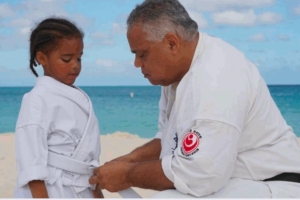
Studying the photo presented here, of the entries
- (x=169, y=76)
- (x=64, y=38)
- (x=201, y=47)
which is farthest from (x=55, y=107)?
(x=201, y=47)

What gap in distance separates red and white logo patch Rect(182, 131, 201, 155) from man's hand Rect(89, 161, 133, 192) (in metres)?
0.46

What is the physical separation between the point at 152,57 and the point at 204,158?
69 centimetres

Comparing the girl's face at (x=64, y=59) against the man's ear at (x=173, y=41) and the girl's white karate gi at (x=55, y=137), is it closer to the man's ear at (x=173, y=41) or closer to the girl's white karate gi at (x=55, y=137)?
the girl's white karate gi at (x=55, y=137)

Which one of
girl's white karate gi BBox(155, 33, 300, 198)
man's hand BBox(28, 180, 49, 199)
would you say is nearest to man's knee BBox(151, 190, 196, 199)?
girl's white karate gi BBox(155, 33, 300, 198)

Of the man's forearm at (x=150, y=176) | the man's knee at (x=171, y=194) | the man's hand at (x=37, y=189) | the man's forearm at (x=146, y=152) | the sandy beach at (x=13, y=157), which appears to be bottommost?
the sandy beach at (x=13, y=157)

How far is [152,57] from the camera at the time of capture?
2387 mm

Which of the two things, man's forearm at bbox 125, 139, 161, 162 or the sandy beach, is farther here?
the sandy beach

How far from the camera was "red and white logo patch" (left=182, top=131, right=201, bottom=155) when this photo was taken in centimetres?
204

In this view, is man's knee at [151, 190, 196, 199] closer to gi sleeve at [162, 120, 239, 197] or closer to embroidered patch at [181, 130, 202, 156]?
gi sleeve at [162, 120, 239, 197]

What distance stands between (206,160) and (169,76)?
0.63m

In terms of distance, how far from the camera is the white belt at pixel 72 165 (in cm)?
243

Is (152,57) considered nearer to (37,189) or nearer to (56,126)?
(56,126)

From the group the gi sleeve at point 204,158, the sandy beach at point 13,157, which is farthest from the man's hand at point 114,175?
the sandy beach at point 13,157

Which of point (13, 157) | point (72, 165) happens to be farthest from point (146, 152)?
point (13, 157)
